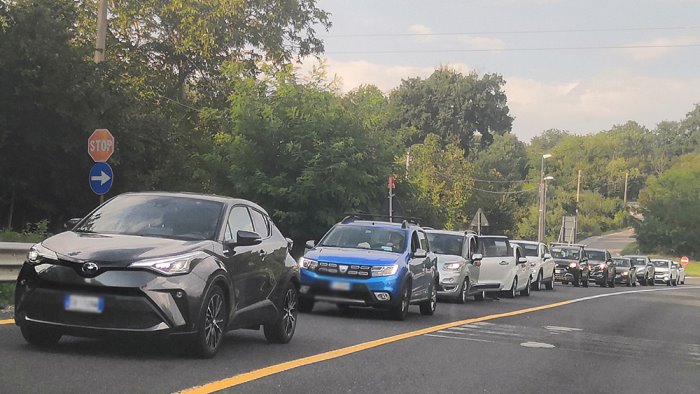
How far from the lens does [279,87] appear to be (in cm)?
2981

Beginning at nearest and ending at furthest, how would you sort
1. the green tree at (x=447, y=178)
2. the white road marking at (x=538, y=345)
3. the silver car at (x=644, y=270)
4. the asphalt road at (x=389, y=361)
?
the asphalt road at (x=389, y=361) → the white road marking at (x=538, y=345) → the silver car at (x=644, y=270) → the green tree at (x=447, y=178)

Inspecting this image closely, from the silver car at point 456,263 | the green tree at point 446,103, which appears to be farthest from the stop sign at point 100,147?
the green tree at point 446,103

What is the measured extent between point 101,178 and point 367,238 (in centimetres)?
640

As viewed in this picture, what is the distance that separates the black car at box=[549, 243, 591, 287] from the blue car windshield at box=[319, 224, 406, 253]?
973 inches

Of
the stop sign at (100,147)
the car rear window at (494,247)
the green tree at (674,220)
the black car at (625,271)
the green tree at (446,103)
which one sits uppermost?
the green tree at (446,103)

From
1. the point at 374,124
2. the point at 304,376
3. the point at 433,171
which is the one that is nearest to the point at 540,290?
the point at 374,124

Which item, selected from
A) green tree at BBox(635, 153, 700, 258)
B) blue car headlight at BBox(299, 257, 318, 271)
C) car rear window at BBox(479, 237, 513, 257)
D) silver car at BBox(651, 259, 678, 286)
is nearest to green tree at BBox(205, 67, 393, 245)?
car rear window at BBox(479, 237, 513, 257)

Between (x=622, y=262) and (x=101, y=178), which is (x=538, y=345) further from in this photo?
(x=622, y=262)

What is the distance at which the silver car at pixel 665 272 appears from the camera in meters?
54.9

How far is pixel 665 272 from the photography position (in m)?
55.0

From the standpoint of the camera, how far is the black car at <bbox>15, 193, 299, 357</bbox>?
799cm

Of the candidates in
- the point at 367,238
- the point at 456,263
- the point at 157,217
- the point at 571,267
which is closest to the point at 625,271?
the point at 571,267

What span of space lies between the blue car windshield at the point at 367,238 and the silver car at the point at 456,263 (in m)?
4.50

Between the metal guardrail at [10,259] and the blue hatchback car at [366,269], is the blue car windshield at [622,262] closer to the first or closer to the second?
the blue hatchback car at [366,269]
